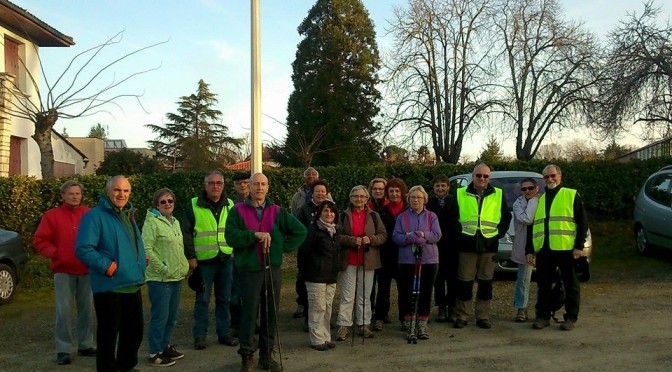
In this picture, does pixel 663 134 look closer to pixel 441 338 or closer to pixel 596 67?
pixel 596 67

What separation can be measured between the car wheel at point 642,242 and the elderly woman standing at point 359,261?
7.76 meters

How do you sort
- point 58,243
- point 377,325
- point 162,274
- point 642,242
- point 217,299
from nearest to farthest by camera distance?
point 162,274 → point 58,243 → point 217,299 → point 377,325 → point 642,242

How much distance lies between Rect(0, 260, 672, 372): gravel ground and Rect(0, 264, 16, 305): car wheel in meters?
0.82

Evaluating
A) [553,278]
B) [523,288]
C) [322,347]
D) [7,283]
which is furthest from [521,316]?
[7,283]

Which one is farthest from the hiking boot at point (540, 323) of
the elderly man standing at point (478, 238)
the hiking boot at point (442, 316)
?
the hiking boot at point (442, 316)

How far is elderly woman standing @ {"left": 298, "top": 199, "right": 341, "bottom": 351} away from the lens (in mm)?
6730

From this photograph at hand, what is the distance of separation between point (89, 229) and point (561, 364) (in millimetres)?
4454

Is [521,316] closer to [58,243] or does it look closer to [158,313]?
[158,313]

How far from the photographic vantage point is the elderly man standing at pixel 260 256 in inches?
233

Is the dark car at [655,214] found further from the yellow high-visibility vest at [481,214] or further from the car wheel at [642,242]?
the yellow high-visibility vest at [481,214]

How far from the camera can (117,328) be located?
5.51 meters

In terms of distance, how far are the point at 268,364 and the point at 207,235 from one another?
63.5 inches

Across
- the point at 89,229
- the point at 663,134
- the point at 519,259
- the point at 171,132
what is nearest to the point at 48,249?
the point at 89,229

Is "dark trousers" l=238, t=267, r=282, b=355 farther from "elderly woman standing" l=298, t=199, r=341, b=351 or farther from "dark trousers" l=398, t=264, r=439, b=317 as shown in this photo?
"dark trousers" l=398, t=264, r=439, b=317
